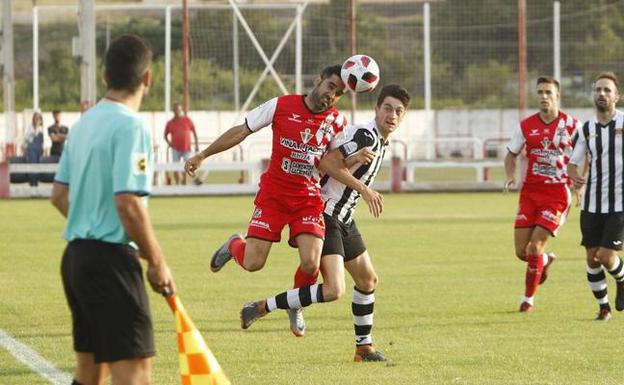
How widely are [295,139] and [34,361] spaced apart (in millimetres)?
2478

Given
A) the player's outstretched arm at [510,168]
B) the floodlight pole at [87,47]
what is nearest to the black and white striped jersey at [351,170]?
the player's outstretched arm at [510,168]

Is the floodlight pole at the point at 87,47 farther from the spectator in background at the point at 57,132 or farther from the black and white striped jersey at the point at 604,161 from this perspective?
the black and white striped jersey at the point at 604,161

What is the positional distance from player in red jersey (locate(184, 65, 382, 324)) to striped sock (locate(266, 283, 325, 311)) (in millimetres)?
13

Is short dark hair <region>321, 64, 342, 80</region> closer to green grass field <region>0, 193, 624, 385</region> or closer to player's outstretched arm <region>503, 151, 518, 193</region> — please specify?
green grass field <region>0, 193, 624, 385</region>

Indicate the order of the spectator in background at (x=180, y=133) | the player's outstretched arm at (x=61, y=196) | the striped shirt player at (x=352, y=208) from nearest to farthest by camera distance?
the player's outstretched arm at (x=61, y=196) < the striped shirt player at (x=352, y=208) < the spectator in background at (x=180, y=133)

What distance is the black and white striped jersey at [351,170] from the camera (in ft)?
34.3

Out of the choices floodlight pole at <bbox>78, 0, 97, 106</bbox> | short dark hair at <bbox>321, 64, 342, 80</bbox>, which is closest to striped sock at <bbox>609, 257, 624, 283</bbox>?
short dark hair at <bbox>321, 64, 342, 80</bbox>

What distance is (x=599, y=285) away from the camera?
12922 millimetres

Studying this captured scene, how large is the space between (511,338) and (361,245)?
1571 millimetres

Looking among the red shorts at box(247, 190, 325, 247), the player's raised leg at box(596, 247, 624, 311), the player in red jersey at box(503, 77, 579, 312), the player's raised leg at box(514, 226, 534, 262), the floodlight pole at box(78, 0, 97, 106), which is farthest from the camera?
the floodlight pole at box(78, 0, 97, 106)

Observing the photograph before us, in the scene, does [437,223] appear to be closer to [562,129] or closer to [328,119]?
[562,129]

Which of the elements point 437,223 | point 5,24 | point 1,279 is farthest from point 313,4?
point 1,279

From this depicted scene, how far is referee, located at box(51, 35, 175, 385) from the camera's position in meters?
6.37

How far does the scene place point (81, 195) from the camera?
653cm
